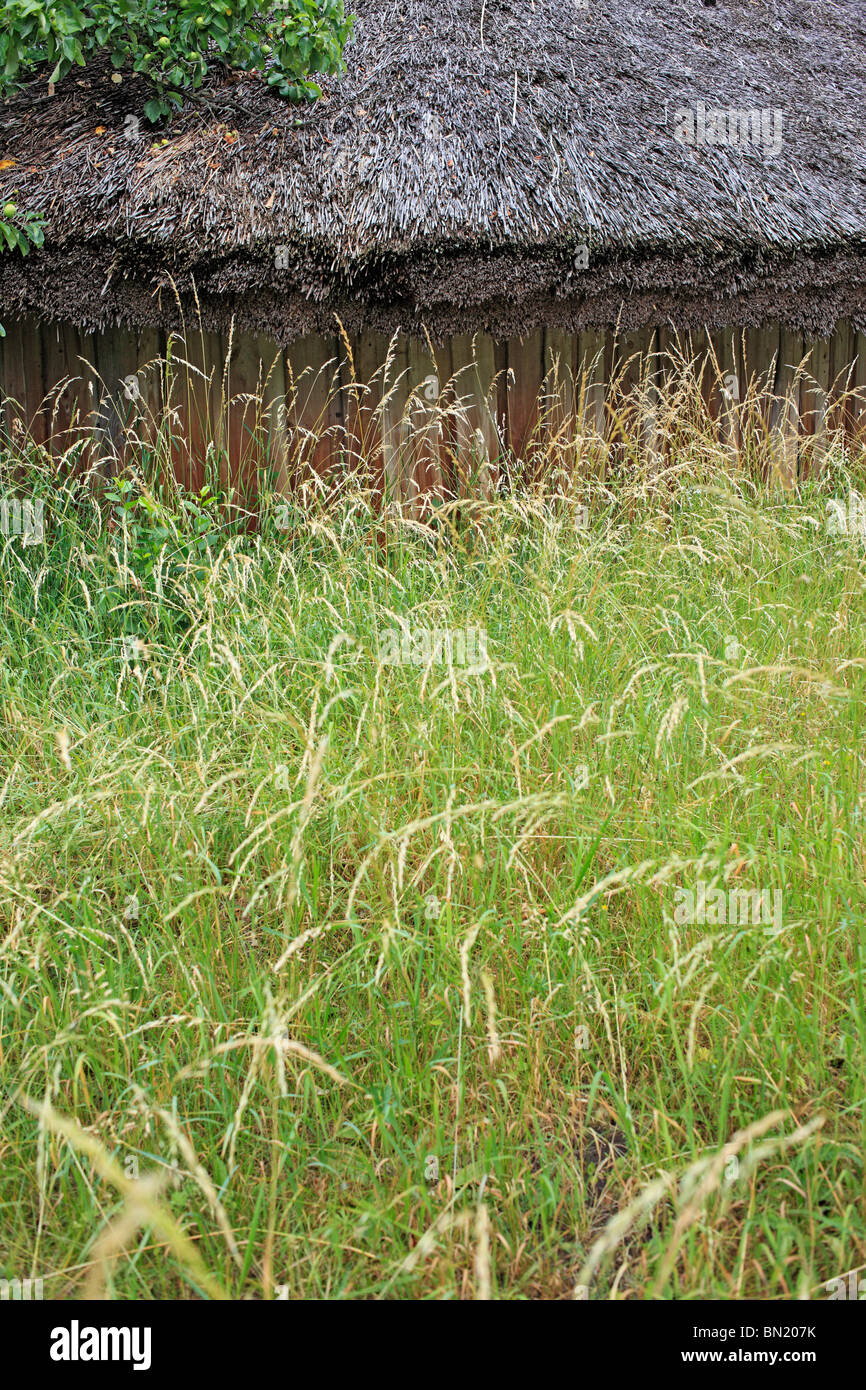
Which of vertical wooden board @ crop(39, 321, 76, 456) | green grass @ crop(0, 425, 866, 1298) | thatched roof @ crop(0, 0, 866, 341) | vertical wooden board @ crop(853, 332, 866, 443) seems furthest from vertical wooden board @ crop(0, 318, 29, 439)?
vertical wooden board @ crop(853, 332, 866, 443)

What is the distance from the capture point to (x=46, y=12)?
13.6ft

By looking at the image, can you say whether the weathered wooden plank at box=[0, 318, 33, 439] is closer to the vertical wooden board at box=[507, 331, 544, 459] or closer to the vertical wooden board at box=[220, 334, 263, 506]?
the vertical wooden board at box=[220, 334, 263, 506]

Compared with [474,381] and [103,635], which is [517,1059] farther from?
[474,381]

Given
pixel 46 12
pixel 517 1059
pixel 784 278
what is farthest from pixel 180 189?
pixel 517 1059

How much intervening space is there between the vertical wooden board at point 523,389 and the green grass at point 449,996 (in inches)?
97.8

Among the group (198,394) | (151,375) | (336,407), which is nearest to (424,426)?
(336,407)

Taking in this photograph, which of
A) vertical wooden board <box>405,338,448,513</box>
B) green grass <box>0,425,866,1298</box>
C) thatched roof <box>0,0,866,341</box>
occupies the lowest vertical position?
green grass <box>0,425,866,1298</box>

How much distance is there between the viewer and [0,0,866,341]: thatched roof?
4.27 metres

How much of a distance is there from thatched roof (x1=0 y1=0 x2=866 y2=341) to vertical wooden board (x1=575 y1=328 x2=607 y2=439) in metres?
0.36

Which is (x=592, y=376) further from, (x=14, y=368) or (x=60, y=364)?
(x=14, y=368)

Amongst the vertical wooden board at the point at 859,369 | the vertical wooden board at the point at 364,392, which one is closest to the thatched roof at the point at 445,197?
the vertical wooden board at the point at 364,392

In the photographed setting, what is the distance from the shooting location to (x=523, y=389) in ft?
16.4

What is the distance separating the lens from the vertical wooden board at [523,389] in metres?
4.98

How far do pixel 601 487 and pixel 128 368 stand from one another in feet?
9.01
